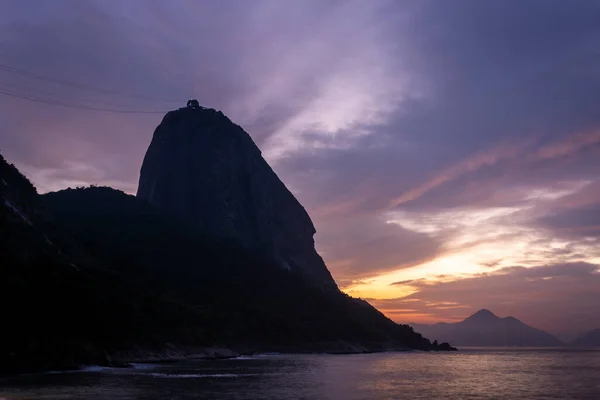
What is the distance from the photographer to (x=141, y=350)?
11838 cm

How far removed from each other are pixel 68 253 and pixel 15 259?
1557 inches

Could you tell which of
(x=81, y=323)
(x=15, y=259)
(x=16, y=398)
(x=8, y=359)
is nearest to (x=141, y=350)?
(x=81, y=323)

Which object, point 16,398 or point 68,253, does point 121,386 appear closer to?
point 16,398

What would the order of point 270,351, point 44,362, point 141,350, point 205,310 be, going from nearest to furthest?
point 44,362, point 141,350, point 205,310, point 270,351

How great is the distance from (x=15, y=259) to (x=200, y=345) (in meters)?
58.0

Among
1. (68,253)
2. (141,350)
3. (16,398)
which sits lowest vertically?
(16,398)

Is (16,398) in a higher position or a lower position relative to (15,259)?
lower

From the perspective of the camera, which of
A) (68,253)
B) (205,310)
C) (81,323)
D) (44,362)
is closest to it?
(44,362)


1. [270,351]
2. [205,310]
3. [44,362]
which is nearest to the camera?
[44,362]

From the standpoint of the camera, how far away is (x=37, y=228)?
4946 inches

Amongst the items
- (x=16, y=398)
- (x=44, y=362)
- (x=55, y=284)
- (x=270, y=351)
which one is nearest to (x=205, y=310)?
(x=270, y=351)

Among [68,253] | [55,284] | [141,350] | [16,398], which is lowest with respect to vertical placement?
[16,398]

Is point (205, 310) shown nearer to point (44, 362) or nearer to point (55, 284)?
point (55, 284)

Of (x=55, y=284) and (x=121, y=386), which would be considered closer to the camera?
(x=121, y=386)
